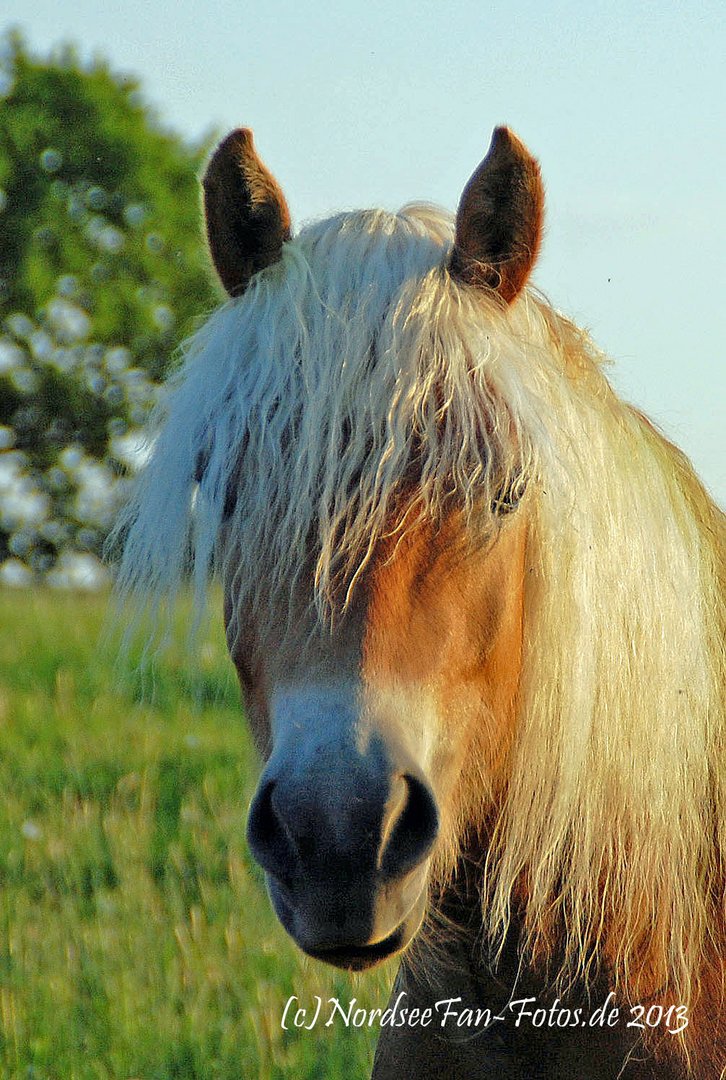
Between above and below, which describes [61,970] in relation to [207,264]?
below

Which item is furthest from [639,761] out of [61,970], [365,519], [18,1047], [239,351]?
[61,970]

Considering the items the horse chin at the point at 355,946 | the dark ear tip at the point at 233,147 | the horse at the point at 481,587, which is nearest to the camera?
the horse chin at the point at 355,946

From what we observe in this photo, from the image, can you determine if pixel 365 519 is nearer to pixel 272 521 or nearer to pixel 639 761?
pixel 272 521

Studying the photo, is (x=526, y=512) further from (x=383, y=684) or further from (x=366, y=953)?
Answer: (x=366, y=953)

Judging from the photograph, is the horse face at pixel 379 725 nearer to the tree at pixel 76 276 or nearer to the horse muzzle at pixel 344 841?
the horse muzzle at pixel 344 841

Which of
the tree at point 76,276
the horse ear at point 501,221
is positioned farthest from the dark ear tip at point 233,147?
the tree at point 76,276

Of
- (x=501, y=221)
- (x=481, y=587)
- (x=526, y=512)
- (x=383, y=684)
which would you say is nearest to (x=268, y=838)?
(x=383, y=684)

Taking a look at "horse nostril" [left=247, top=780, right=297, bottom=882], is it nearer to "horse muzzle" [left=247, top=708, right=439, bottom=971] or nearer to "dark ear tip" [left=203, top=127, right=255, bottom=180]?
"horse muzzle" [left=247, top=708, right=439, bottom=971]

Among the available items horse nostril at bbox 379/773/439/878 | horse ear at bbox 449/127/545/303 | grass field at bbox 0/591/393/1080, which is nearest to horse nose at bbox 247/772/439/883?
horse nostril at bbox 379/773/439/878

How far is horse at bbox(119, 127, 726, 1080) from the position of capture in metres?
2.17

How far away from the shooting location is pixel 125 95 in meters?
30.9

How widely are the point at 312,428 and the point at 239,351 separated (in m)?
0.31

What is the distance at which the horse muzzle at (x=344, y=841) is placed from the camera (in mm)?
1840

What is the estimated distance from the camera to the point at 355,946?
192 cm
